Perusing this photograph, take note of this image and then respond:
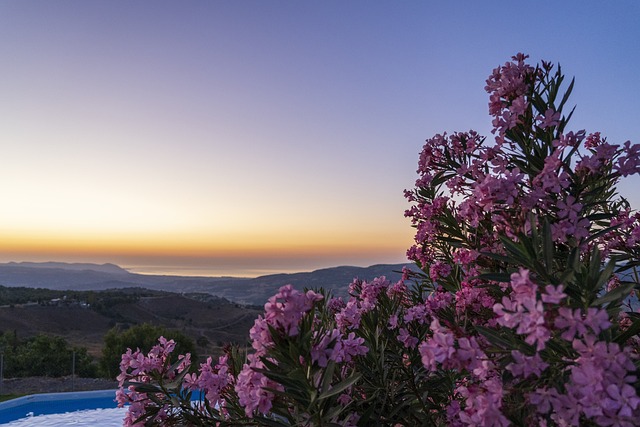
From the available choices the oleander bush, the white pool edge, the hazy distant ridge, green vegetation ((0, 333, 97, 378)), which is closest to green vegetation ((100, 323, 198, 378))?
green vegetation ((0, 333, 97, 378))

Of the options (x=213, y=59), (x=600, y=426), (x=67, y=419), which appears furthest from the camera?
(x=67, y=419)

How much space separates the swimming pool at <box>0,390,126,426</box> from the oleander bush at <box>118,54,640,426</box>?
349 inches

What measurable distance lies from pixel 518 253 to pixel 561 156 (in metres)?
0.59

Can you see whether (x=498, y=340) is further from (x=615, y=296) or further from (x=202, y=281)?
(x=202, y=281)

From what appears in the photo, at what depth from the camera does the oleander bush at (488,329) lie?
104cm

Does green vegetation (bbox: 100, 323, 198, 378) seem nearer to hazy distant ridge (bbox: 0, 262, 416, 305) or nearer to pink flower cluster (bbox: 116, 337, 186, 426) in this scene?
pink flower cluster (bbox: 116, 337, 186, 426)

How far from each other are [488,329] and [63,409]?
11.7 meters

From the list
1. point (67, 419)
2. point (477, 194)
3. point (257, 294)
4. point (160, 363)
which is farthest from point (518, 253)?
point (257, 294)

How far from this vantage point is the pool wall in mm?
9391

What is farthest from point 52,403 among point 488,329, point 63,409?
point 488,329

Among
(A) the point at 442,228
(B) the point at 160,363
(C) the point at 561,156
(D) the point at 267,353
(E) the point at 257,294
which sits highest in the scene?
(C) the point at 561,156

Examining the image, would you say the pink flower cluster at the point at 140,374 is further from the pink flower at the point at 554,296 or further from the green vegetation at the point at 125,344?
the green vegetation at the point at 125,344

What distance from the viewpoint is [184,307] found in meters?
39.4

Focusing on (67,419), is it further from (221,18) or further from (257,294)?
(257,294)
